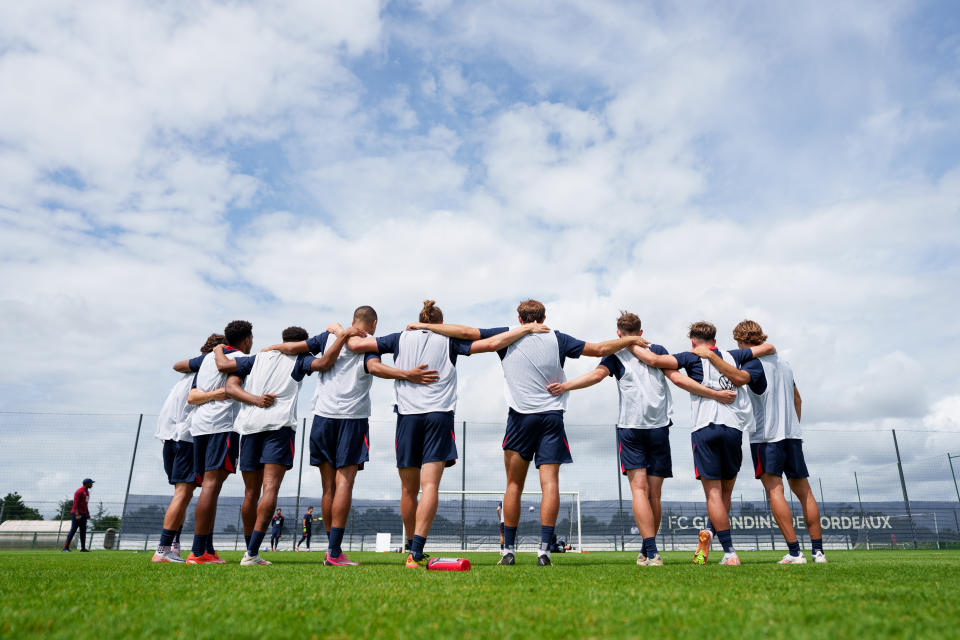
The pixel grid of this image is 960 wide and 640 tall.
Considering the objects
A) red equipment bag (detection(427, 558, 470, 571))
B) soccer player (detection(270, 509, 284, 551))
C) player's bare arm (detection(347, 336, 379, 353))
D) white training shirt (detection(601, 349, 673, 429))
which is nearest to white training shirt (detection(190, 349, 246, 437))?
player's bare arm (detection(347, 336, 379, 353))

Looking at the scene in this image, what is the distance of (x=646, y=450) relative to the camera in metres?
5.24

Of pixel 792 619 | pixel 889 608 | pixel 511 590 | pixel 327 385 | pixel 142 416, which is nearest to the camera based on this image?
pixel 792 619

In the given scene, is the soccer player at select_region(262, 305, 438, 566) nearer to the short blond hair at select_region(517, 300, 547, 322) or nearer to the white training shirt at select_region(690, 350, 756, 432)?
the short blond hair at select_region(517, 300, 547, 322)

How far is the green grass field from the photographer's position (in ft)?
5.97

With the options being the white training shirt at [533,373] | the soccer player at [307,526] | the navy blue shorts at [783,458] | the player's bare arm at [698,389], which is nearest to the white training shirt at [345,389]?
the white training shirt at [533,373]

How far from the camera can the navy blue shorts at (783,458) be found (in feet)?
18.5

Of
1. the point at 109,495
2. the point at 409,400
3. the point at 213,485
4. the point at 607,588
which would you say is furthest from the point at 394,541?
the point at 607,588

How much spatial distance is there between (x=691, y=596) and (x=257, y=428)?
12.9 ft

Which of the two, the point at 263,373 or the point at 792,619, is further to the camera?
the point at 263,373

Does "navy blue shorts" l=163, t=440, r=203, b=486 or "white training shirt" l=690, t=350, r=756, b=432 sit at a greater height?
"white training shirt" l=690, t=350, r=756, b=432

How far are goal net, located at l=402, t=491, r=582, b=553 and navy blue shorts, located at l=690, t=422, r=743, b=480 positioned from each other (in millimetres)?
10813

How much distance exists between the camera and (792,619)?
6.54 ft

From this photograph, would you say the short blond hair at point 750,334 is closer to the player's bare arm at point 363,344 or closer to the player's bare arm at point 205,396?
the player's bare arm at point 363,344

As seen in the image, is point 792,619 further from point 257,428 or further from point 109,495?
point 109,495
